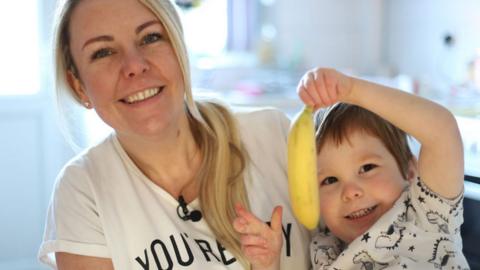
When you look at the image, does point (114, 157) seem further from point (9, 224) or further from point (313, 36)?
point (313, 36)

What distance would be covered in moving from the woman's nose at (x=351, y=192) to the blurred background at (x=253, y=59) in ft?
4.51

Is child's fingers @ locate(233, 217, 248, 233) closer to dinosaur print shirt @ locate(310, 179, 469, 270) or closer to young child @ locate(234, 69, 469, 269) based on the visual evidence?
young child @ locate(234, 69, 469, 269)


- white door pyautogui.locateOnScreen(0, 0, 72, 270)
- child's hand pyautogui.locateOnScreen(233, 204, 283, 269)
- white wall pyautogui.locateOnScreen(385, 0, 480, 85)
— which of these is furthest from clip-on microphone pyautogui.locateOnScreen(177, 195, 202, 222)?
white door pyautogui.locateOnScreen(0, 0, 72, 270)

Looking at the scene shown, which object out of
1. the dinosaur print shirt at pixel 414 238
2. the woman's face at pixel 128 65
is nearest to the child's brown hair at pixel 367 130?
the dinosaur print shirt at pixel 414 238

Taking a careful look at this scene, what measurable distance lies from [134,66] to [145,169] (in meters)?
0.26

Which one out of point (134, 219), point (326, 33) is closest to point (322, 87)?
point (134, 219)

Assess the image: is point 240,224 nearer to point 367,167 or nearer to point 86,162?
point 367,167

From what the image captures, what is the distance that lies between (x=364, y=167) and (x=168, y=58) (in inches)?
18.2

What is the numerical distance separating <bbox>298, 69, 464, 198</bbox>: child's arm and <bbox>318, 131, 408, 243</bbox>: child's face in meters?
0.13

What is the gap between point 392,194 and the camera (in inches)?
45.3

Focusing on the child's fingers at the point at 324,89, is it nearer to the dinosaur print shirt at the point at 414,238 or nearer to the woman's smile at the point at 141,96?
the dinosaur print shirt at the point at 414,238

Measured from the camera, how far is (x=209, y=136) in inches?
53.8

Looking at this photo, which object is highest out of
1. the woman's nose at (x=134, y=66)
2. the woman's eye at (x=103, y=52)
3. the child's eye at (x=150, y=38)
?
the child's eye at (x=150, y=38)

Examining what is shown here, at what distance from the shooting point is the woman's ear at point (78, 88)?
4.43 ft
